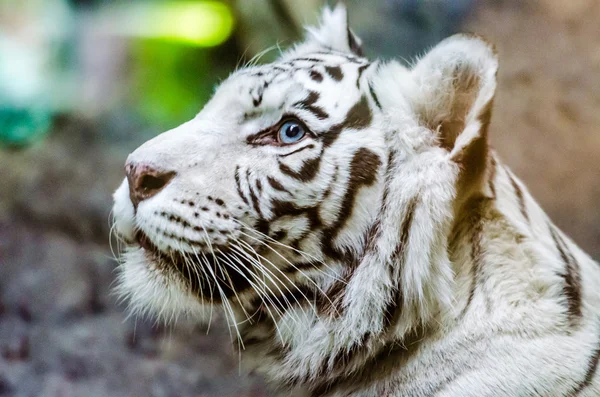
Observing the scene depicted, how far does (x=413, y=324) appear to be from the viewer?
0.70 m

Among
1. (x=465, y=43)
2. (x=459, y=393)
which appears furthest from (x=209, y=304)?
(x=465, y=43)

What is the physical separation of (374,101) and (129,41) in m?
Answer: 0.66

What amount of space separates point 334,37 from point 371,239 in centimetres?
42

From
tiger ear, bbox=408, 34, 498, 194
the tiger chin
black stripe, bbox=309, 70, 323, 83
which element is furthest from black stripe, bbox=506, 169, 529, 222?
black stripe, bbox=309, 70, 323, 83

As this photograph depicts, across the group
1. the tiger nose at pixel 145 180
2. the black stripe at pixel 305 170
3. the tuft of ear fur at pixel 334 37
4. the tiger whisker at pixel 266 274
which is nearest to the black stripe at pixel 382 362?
the tiger whisker at pixel 266 274

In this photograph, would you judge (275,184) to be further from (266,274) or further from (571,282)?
(571,282)

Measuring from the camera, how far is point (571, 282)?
2.29 feet

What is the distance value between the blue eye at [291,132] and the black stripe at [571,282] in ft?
1.25

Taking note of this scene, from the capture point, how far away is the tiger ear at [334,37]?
0.95 m

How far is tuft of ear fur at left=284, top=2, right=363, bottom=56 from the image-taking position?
0.95 meters

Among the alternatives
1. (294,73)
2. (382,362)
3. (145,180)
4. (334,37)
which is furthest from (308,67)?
(382,362)

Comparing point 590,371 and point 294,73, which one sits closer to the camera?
point 590,371

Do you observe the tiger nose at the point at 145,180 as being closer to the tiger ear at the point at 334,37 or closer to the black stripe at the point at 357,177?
the black stripe at the point at 357,177

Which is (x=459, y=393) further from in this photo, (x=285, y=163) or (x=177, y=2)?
(x=177, y=2)
